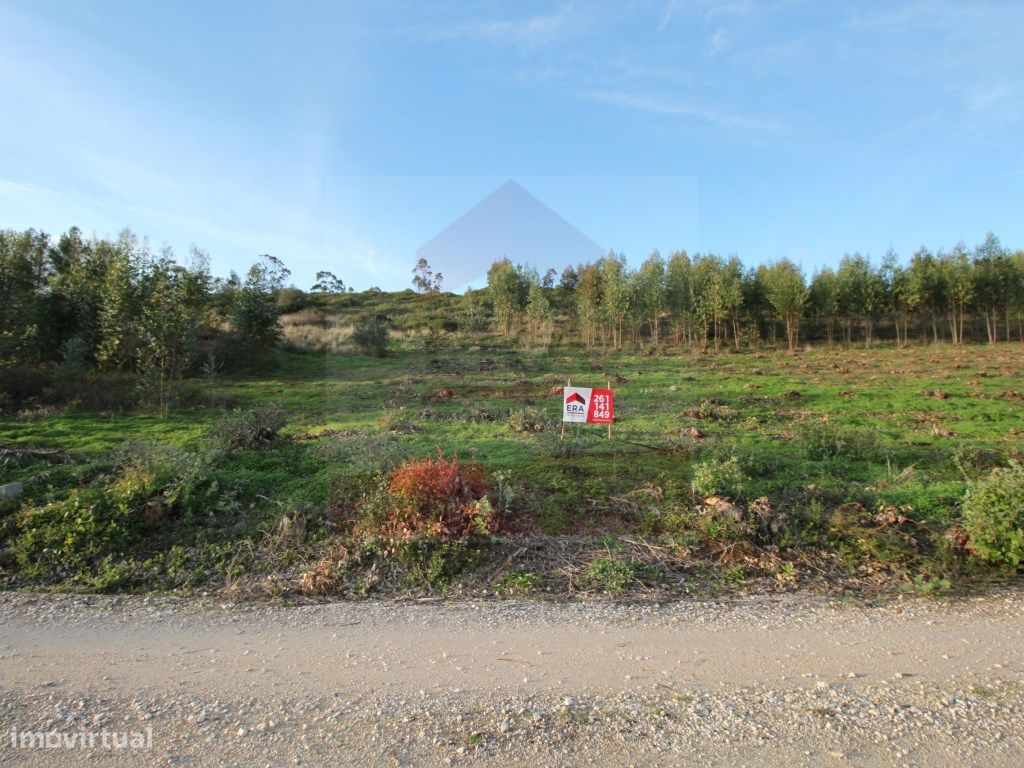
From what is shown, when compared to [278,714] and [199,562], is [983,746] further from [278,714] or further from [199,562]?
[199,562]

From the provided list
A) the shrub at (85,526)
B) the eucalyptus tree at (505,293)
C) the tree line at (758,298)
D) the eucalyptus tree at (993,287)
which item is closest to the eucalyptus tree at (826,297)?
the tree line at (758,298)

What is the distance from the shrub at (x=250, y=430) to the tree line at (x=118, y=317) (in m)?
7.42

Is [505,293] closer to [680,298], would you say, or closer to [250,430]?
[680,298]

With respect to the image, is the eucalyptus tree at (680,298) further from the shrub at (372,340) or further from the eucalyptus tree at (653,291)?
the shrub at (372,340)

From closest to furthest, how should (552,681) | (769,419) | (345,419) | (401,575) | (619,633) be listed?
1. (552,681)
2. (619,633)
3. (401,575)
4. (769,419)
5. (345,419)

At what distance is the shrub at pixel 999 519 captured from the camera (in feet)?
20.0

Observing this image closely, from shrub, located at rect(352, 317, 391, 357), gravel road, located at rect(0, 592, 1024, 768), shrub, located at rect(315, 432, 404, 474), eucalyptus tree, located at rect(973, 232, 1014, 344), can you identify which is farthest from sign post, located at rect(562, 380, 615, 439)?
eucalyptus tree, located at rect(973, 232, 1014, 344)

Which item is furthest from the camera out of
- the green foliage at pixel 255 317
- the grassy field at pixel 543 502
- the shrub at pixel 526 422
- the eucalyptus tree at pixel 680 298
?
the eucalyptus tree at pixel 680 298

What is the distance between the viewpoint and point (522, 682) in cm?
409

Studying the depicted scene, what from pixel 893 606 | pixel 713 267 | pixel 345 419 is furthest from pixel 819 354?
pixel 893 606

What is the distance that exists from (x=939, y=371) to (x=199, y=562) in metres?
29.8

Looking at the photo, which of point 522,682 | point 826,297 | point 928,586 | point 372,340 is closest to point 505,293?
point 372,340

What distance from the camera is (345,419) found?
15773 mm
